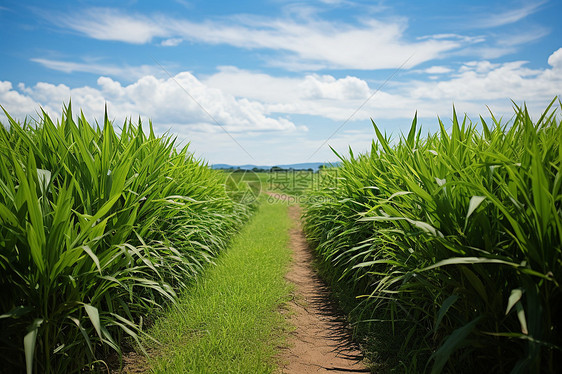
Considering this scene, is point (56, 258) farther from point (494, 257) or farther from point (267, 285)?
point (267, 285)

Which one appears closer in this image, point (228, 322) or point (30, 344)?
point (30, 344)

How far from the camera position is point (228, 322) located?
262cm

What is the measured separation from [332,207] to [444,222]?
2434mm

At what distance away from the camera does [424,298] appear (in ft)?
6.66

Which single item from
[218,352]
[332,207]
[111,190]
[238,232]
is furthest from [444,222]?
[238,232]

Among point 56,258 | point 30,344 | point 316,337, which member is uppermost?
point 56,258

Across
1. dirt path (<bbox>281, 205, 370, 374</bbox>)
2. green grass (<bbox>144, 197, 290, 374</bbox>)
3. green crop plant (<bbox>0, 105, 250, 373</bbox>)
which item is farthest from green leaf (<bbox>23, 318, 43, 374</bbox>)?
dirt path (<bbox>281, 205, 370, 374</bbox>)

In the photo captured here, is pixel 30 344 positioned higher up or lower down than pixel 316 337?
higher up

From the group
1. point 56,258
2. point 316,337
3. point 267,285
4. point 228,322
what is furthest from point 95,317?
point 267,285

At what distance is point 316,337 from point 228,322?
0.66 m

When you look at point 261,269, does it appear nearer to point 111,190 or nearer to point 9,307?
point 111,190

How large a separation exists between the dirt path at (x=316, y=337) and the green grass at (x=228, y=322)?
0.39 ft

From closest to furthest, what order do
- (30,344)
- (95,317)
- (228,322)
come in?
(30,344) < (95,317) < (228,322)

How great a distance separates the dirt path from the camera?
223 cm
